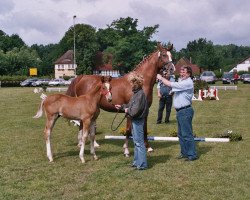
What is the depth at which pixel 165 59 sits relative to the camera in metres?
12.6

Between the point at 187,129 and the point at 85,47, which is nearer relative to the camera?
the point at 187,129

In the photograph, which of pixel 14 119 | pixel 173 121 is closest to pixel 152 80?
pixel 173 121

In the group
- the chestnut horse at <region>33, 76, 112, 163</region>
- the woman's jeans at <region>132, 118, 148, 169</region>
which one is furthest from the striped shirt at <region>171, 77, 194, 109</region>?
the chestnut horse at <region>33, 76, 112, 163</region>

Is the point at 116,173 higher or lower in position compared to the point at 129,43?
lower

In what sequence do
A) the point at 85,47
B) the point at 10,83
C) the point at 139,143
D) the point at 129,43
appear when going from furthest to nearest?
the point at 85,47, the point at 129,43, the point at 10,83, the point at 139,143

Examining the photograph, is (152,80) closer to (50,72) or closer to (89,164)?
(89,164)

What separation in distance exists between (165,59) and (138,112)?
10.2ft

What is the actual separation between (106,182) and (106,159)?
2382 mm

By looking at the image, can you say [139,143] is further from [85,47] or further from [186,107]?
[85,47]

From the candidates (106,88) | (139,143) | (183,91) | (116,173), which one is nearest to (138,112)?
(139,143)

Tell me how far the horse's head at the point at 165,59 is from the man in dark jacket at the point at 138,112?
261 cm

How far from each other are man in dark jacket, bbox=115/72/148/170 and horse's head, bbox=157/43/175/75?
103 inches

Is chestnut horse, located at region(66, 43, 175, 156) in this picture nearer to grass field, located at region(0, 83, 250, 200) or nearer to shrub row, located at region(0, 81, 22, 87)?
grass field, located at region(0, 83, 250, 200)

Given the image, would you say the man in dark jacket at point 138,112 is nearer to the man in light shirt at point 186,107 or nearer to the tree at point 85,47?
the man in light shirt at point 186,107
